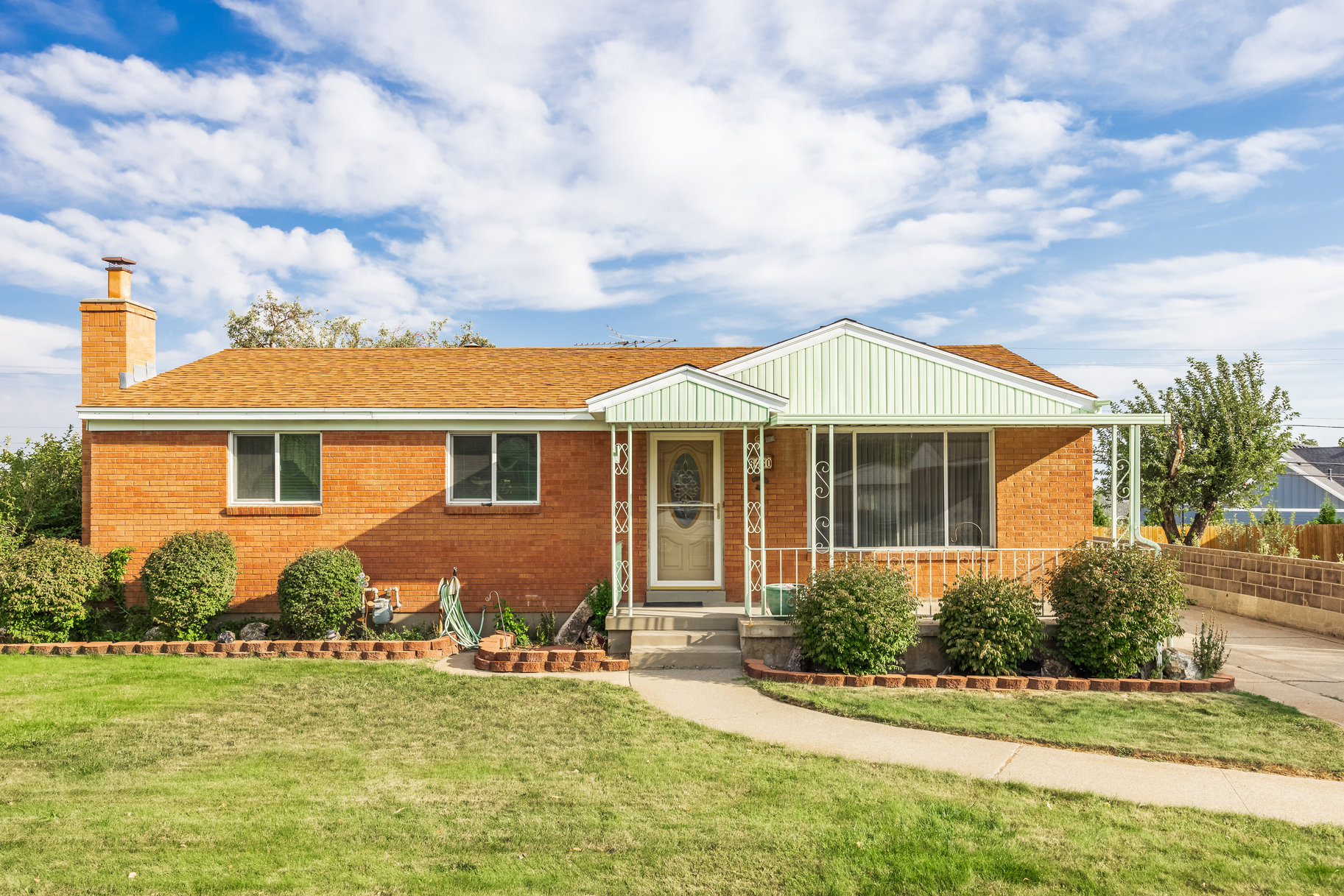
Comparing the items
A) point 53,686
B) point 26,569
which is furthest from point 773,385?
point 26,569

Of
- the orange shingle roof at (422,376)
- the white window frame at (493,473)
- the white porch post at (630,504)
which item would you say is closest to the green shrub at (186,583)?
the orange shingle roof at (422,376)

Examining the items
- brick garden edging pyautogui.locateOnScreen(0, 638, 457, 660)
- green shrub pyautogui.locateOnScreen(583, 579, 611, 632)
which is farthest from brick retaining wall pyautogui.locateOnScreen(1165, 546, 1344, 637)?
brick garden edging pyautogui.locateOnScreen(0, 638, 457, 660)

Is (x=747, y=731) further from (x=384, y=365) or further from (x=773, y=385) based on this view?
(x=384, y=365)

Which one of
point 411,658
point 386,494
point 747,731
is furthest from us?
point 386,494

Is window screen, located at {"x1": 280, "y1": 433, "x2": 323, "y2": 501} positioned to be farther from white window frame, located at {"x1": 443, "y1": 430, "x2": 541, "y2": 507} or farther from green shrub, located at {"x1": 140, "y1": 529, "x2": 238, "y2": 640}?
white window frame, located at {"x1": 443, "y1": 430, "x2": 541, "y2": 507}

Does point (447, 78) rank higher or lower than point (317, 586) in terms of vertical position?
higher

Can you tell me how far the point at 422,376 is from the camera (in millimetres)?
12875

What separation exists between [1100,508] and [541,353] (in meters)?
18.1

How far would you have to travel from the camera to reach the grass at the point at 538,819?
4.25m

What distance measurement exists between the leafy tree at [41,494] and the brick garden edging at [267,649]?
3.09m

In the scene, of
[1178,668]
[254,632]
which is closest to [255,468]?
[254,632]

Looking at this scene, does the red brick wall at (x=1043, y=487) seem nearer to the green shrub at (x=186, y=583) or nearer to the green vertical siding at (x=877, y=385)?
the green vertical siding at (x=877, y=385)

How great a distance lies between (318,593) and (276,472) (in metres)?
2.31

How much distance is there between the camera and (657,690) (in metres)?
8.39
